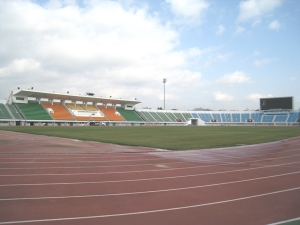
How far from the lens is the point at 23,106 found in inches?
2232

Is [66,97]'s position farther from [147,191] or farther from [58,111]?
[147,191]

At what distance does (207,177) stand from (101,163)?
4168mm

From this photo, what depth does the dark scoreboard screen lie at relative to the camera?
67.2 m

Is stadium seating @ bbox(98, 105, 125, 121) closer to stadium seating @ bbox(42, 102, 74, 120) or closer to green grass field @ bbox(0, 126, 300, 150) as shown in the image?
stadium seating @ bbox(42, 102, 74, 120)

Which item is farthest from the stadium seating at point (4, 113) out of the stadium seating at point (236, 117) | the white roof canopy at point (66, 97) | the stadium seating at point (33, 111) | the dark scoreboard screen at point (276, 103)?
the stadium seating at point (236, 117)

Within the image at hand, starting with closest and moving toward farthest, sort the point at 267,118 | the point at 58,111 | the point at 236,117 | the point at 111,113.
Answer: the point at 58,111 → the point at 111,113 → the point at 267,118 → the point at 236,117

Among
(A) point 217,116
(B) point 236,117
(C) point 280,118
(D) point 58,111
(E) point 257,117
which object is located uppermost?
(D) point 58,111

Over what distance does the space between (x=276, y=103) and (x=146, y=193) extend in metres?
73.6

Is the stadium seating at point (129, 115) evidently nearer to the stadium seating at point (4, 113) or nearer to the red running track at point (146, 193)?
the stadium seating at point (4, 113)

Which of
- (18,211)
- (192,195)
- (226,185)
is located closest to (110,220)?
(18,211)

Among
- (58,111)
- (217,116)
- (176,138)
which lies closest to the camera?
(176,138)

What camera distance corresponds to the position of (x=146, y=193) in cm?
551

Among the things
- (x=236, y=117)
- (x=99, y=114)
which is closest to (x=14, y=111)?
(x=99, y=114)

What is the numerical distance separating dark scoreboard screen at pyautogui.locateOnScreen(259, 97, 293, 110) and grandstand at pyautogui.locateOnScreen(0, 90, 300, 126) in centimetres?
253
